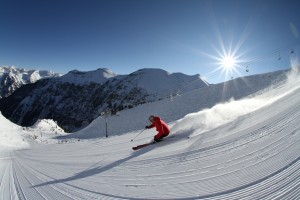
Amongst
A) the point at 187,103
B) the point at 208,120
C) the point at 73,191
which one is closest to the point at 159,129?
the point at 208,120

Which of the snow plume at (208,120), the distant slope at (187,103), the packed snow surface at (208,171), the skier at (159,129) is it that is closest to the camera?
the packed snow surface at (208,171)

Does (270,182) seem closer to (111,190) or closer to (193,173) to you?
(193,173)

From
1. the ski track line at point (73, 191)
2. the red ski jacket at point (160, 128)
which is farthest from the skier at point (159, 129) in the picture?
the ski track line at point (73, 191)

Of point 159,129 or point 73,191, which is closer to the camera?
point 73,191

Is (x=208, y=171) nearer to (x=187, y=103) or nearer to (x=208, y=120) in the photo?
(x=208, y=120)

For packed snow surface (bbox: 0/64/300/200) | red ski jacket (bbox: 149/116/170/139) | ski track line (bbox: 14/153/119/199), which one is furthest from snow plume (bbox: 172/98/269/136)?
ski track line (bbox: 14/153/119/199)

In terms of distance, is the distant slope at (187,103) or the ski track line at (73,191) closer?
the ski track line at (73,191)

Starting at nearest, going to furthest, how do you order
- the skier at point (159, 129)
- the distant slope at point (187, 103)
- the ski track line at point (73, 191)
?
the ski track line at point (73, 191)
the skier at point (159, 129)
the distant slope at point (187, 103)

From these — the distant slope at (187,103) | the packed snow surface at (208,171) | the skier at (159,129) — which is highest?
the distant slope at (187,103)

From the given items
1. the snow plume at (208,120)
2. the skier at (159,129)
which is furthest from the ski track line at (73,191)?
the snow plume at (208,120)

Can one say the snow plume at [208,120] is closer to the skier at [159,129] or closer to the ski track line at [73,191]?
the skier at [159,129]

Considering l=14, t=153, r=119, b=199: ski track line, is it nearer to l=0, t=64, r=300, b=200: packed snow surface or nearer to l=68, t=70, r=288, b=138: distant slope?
l=0, t=64, r=300, b=200: packed snow surface

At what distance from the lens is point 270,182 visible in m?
3.79

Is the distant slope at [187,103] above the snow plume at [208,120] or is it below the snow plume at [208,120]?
above
